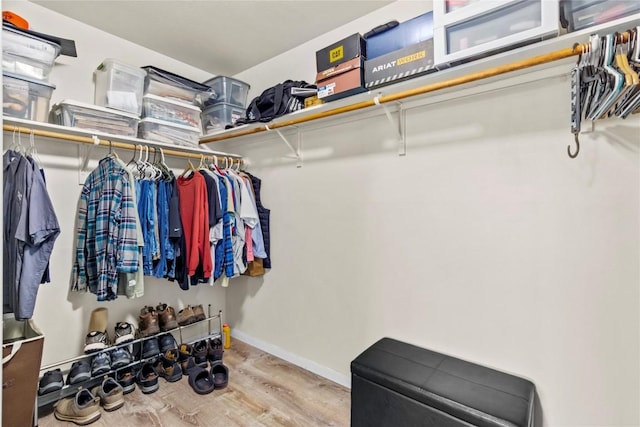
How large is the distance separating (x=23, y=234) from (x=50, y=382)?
0.88 meters

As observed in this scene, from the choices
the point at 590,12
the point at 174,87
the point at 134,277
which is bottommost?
the point at 134,277

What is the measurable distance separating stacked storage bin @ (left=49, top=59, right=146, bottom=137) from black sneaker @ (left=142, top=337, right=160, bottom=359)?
4.65 ft

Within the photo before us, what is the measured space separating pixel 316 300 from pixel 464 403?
119 cm

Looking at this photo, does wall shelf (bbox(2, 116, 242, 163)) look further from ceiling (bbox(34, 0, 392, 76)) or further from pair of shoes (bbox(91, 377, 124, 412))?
pair of shoes (bbox(91, 377, 124, 412))

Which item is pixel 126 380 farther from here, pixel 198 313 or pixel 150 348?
pixel 198 313

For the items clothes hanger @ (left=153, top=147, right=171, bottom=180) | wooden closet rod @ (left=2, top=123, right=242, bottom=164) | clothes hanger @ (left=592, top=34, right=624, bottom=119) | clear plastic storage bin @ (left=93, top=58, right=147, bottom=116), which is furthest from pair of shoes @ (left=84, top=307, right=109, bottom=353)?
clothes hanger @ (left=592, top=34, right=624, bottom=119)

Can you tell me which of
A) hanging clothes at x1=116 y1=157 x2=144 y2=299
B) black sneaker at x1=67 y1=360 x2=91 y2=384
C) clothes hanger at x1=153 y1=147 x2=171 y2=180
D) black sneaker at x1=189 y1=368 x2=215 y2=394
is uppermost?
clothes hanger at x1=153 y1=147 x2=171 y2=180

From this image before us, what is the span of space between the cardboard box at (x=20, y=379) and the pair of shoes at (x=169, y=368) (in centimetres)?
73

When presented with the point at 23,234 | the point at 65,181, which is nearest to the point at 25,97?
the point at 65,181

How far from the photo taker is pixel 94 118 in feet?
6.73

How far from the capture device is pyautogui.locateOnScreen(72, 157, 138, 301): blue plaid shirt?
194cm

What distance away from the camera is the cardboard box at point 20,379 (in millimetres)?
1532

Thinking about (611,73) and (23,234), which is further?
(23,234)

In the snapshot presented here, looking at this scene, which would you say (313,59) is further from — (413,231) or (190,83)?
(413,231)
